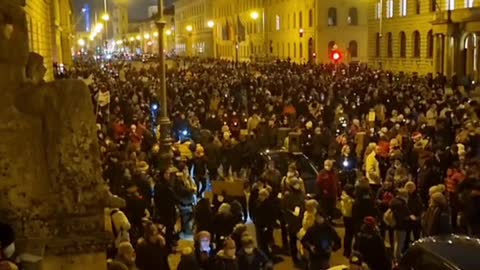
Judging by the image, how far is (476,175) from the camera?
12.2 m

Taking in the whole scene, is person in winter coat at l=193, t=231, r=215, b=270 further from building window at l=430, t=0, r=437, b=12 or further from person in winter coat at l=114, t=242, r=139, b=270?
building window at l=430, t=0, r=437, b=12

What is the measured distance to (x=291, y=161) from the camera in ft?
52.6

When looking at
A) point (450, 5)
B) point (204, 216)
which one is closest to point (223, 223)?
point (204, 216)

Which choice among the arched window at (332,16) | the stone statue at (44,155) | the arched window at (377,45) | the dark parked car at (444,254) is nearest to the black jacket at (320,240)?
the dark parked car at (444,254)

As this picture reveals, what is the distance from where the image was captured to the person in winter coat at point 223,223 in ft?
37.5

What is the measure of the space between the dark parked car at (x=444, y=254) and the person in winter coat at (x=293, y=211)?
4876 millimetres

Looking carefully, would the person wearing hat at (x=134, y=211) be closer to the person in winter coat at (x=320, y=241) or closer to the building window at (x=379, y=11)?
the person in winter coat at (x=320, y=241)

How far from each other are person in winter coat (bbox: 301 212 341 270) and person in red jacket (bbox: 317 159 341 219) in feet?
11.5

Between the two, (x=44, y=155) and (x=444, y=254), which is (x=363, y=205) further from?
(x=44, y=155)

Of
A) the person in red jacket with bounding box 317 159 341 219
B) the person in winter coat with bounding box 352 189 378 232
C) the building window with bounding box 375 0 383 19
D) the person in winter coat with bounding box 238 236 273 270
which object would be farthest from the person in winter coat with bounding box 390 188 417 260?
the building window with bounding box 375 0 383 19

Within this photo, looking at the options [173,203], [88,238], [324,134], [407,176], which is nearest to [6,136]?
[88,238]

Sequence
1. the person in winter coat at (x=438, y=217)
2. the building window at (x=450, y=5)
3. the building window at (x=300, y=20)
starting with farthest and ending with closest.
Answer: the building window at (x=300, y=20), the building window at (x=450, y=5), the person in winter coat at (x=438, y=217)

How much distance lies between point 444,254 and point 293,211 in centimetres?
585

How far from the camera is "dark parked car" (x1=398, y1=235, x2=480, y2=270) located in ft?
20.8
